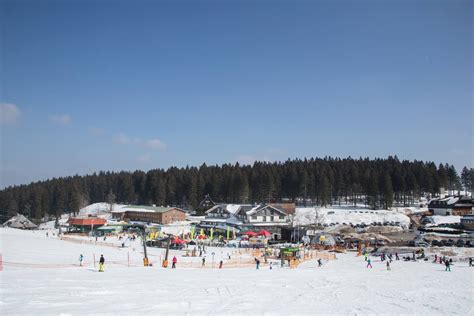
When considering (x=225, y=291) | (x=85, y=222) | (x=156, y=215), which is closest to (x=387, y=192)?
(x=156, y=215)

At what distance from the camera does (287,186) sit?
282 ft

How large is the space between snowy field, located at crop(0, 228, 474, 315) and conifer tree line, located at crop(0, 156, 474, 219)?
54.1 meters

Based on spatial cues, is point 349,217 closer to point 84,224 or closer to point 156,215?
point 156,215

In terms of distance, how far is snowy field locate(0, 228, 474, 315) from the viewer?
14.3m

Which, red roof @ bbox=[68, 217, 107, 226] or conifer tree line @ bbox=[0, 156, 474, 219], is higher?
conifer tree line @ bbox=[0, 156, 474, 219]

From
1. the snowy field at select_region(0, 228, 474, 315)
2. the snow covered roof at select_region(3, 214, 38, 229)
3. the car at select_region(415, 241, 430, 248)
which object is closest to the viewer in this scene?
the snowy field at select_region(0, 228, 474, 315)

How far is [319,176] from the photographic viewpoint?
83625mm

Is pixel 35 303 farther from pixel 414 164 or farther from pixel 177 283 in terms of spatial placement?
pixel 414 164

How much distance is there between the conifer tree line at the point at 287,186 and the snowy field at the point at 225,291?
54145 mm

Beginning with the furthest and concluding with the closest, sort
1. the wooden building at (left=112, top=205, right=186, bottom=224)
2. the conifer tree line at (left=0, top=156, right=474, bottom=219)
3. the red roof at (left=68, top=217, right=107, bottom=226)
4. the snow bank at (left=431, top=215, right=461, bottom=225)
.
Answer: the conifer tree line at (left=0, top=156, right=474, bottom=219), the wooden building at (left=112, top=205, right=186, bottom=224), the red roof at (left=68, top=217, right=107, bottom=226), the snow bank at (left=431, top=215, right=461, bottom=225)

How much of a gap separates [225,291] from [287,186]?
2710 inches

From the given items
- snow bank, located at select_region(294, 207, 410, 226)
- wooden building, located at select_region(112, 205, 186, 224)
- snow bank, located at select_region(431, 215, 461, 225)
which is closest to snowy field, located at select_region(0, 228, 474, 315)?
snow bank, located at select_region(294, 207, 410, 226)

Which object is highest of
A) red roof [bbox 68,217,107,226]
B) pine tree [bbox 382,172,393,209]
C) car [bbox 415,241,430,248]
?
pine tree [bbox 382,172,393,209]

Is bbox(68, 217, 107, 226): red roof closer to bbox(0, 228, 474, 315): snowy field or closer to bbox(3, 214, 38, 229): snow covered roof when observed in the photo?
bbox(3, 214, 38, 229): snow covered roof
